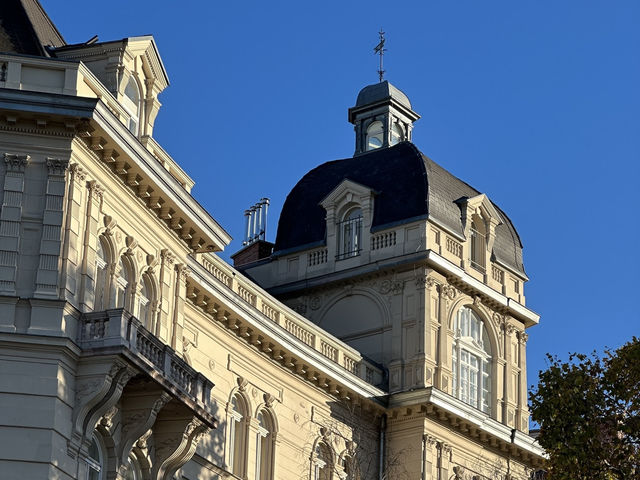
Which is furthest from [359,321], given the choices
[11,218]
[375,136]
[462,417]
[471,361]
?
[11,218]

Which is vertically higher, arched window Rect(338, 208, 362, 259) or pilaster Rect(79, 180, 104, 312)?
arched window Rect(338, 208, 362, 259)

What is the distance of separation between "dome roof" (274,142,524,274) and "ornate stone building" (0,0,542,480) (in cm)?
9

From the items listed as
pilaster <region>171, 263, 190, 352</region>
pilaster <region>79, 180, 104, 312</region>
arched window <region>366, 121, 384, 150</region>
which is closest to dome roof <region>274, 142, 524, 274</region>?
arched window <region>366, 121, 384, 150</region>

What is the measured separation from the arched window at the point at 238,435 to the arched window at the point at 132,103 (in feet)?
28.1

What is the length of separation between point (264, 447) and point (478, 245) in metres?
12.2

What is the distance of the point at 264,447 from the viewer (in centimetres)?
4403

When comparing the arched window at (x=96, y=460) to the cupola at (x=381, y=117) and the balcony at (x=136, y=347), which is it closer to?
the balcony at (x=136, y=347)

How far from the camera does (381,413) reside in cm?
4816

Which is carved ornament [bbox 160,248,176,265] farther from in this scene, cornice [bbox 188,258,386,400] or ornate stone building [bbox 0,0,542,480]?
cornice [bbox 188,258,386,400]

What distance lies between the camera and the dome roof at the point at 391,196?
51.0 meters

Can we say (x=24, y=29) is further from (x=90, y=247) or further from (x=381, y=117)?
(x=381, y=117)

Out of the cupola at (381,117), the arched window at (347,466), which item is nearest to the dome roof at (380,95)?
the cupola at (381,117)

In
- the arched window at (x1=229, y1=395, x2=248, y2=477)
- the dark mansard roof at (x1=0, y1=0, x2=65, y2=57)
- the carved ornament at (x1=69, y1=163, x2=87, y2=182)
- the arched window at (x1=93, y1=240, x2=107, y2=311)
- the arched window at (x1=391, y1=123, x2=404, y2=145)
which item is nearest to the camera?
the carved ornament at (x1=69, y1=163, x2=87, y2=182)

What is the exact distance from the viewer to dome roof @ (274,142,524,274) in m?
51.0
